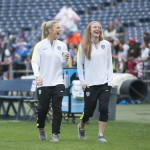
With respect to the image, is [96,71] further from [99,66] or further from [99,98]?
[99,98]

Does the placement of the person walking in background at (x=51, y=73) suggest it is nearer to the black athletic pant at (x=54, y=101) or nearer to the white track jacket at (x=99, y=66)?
the black athletic pant at (x=54, y=101)

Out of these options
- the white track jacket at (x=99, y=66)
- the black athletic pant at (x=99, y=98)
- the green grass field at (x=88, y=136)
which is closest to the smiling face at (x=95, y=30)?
the white track jacket at (x=99, y=66)

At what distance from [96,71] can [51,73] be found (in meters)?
0.69

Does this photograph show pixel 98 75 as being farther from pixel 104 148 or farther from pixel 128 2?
pixel 128 2

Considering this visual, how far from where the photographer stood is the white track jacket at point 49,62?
8555 mm

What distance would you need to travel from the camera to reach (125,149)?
7.51 metres

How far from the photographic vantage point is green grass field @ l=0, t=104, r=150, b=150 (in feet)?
25.8

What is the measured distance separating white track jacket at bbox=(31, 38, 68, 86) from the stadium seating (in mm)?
17231

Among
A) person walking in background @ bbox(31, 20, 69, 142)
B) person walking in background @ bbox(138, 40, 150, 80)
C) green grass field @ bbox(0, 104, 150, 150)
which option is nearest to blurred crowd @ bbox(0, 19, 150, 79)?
person walking in background @ bbox(138, 40, 150, 80)

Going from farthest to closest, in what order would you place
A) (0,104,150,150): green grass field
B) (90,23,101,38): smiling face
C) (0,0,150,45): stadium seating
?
(0,0,150,45): stadium seating < (90,23,101,38): smiling face < (0,104,150,150): green grass field

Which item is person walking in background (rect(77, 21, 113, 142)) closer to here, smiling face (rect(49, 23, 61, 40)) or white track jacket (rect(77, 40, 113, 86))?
white track jacket (rect(77, 40, 113, 86))

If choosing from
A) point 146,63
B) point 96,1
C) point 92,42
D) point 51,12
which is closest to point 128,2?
point 96,1

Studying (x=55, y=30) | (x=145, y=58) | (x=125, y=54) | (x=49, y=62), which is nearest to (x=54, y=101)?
(x=49, y=62)

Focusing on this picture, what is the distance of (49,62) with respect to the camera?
338 inches
